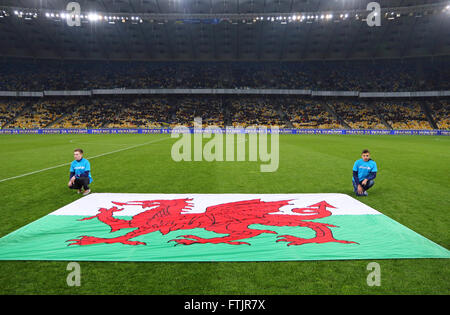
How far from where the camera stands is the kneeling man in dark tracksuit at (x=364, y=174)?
7.55 m

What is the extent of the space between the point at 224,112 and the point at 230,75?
32.6 ft

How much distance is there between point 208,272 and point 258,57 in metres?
58.8

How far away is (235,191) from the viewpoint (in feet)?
27.6

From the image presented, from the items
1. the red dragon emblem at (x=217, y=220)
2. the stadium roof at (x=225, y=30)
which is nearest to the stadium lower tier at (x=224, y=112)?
the stadium roof at (x=225, y=30)

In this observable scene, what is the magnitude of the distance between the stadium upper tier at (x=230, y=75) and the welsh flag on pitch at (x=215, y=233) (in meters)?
50.9

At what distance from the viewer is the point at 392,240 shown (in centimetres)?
465

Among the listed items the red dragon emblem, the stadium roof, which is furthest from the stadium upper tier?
the red dragon emblem

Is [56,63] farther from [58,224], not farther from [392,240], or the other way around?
[392,240]

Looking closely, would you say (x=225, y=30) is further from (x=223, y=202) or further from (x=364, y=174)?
(x=223, y=202)

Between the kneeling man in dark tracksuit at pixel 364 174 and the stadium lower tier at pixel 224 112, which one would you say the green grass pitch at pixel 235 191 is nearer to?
the kneeling man in dark tracksuit at pixel 364 174

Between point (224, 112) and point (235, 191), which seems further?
point (224, 112)

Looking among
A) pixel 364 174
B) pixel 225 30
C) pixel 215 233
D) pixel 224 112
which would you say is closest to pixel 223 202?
pixel 215 233
